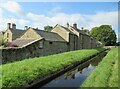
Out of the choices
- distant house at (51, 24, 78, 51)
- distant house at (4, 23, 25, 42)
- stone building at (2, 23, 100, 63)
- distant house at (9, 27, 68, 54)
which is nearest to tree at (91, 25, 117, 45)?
stone building at (2, 23, 100, 63)

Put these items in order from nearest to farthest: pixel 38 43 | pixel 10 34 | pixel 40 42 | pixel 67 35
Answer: pixel 38 43 < pixel 40 42 < pixel 67 35 < pixel 10 34

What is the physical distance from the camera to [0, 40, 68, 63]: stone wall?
2375cm

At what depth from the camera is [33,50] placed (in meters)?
32.3

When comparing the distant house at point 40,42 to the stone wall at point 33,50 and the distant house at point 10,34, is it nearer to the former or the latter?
the stone wall at point 33,50

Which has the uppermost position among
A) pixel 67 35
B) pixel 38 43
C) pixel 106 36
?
pixel 106 36

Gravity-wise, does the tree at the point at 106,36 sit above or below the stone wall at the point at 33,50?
above

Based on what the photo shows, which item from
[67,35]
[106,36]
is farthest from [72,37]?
[106,36]

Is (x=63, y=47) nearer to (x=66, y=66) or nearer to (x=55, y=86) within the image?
(x=66, y=66)

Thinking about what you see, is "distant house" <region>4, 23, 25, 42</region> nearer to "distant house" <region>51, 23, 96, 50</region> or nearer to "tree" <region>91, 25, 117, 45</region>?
"distant house" <region>51, 23, 96, 50</region>

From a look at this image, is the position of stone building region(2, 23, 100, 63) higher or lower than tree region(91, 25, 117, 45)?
lower

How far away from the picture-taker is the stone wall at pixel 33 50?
935 inches

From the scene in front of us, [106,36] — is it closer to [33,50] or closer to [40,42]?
[40,42]

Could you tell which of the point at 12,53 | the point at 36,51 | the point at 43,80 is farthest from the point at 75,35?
the point at 43,80

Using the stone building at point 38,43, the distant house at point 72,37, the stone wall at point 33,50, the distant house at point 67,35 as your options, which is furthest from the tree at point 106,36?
the stone wall at point 33,50
